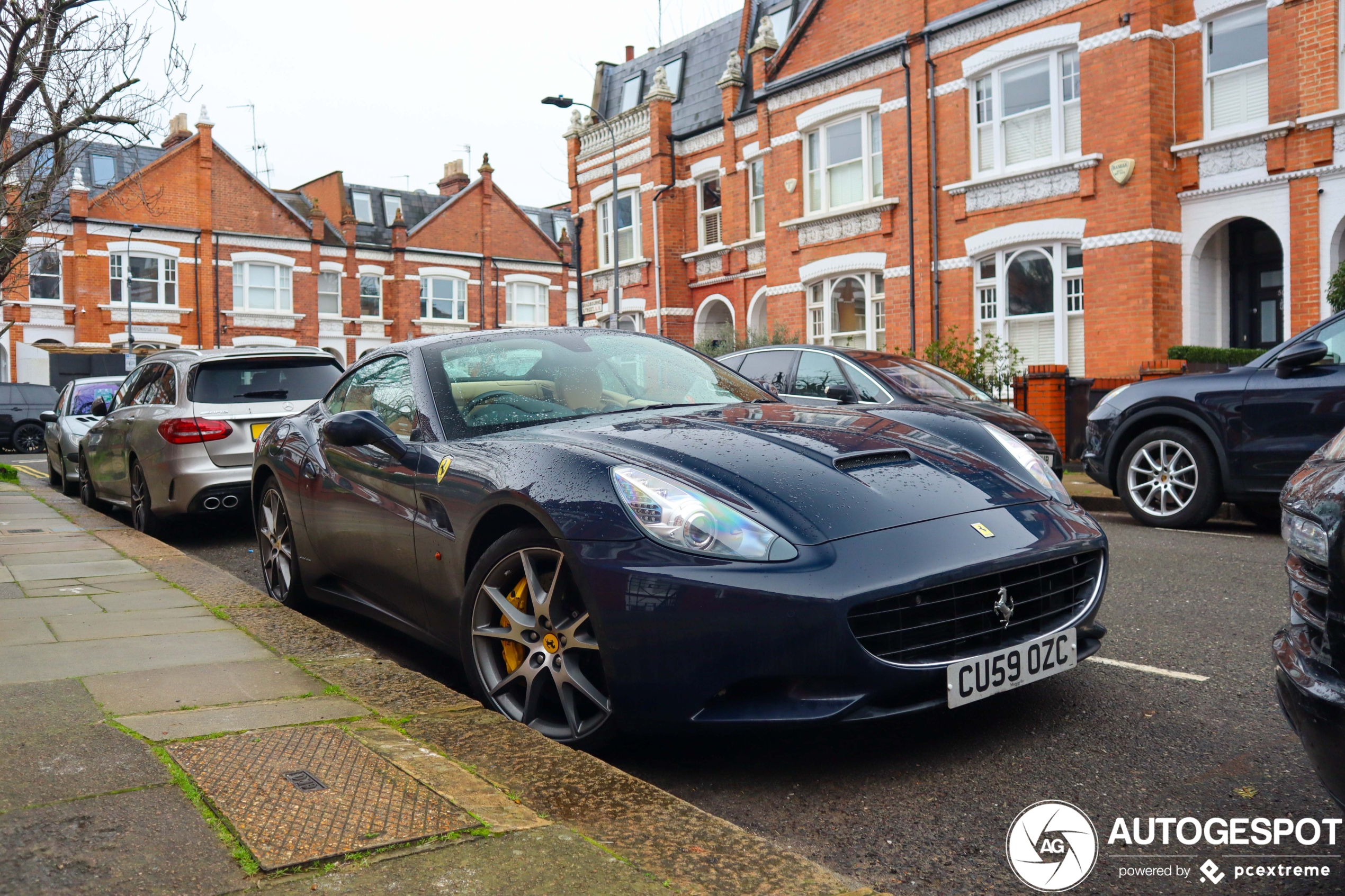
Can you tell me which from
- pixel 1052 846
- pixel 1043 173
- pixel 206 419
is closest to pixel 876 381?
pixel 206 419

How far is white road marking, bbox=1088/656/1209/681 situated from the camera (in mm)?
4184

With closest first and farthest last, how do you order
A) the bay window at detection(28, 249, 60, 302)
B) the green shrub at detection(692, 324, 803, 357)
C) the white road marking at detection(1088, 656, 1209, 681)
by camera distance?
the white road marking at detection(1088, 656, 1209, 681) < the green shrub at detection(692, 324, 803, 357) < the bay window at detection(28, 249, 60, 302)

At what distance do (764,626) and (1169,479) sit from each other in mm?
7063

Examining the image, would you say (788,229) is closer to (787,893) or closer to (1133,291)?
(1133,291)

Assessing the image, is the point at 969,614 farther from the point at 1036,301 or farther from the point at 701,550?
the point at 1036,301

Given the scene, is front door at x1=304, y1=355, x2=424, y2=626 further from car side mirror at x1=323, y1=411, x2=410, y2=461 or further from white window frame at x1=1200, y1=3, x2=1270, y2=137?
white window frame at x1=1200, y1=3, x2=1270, y2=137

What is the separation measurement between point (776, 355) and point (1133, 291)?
28.4 ft

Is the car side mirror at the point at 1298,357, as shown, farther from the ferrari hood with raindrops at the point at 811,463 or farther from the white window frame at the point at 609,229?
the white window frame at the point at 609,229

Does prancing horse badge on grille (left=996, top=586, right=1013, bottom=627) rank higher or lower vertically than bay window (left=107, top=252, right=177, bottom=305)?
lower

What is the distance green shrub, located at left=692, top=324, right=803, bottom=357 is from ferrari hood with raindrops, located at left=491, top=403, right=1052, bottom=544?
16.7 m

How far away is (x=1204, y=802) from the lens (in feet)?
9.69

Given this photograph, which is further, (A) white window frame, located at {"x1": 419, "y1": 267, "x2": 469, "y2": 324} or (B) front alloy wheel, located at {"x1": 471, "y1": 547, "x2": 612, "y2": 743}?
(A) white window frame, located at {"x1": 419, "y1": 267, "x2": 469, "y2": 324}

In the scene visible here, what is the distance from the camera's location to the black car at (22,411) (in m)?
25.8

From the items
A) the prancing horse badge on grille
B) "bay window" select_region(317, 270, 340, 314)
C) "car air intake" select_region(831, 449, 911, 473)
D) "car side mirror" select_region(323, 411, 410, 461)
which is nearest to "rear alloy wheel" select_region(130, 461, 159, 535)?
"car side mirror" select_region(323, 411, 410, 461)
